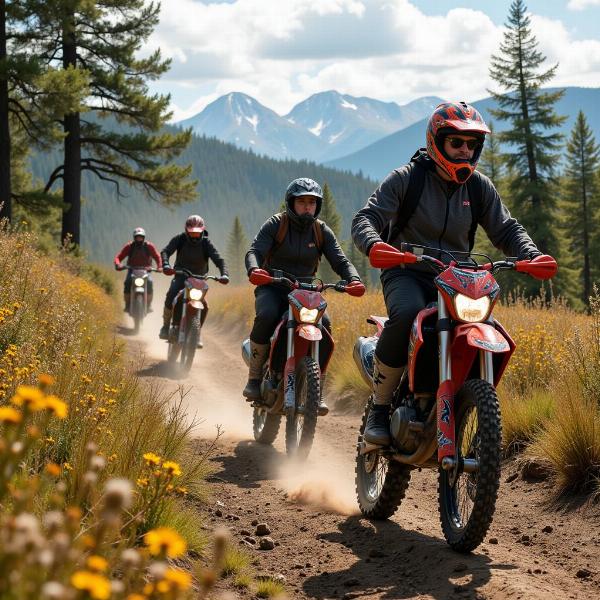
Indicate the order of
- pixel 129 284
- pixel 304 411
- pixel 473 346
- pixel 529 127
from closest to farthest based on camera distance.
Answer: pixel 473 346 → pixel 304 411 → pixel 129 284 → pixel 529 127

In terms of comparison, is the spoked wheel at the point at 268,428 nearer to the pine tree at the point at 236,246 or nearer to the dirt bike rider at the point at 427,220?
the dirt bike rider at the point at 427,220

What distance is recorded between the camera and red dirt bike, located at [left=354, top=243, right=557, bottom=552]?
443 cm

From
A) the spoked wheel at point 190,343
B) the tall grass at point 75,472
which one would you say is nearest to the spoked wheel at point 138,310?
the spoked wheel at point 190,343

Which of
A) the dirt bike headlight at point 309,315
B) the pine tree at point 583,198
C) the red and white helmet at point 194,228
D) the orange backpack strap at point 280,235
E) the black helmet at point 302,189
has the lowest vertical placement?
the dirt bike headlight at point 309,315

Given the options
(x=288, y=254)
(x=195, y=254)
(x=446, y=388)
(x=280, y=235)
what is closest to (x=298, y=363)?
(x=288, y=254)

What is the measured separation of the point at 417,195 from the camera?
555 centimetres

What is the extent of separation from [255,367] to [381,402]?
311cm

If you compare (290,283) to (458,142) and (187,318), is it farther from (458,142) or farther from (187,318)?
(187,318)

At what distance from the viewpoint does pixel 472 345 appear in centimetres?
456

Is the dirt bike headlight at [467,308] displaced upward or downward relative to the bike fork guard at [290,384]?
upward

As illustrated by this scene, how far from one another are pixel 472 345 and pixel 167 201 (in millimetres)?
22812

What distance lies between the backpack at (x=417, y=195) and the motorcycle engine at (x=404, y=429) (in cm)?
127

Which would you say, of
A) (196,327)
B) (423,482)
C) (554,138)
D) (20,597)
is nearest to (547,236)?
(554,138)

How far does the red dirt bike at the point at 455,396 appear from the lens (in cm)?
443
